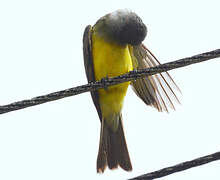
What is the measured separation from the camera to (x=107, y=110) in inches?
232

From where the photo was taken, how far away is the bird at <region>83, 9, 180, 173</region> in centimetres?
542

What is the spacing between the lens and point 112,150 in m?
5.96

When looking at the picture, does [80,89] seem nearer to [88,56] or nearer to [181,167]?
[181,167]

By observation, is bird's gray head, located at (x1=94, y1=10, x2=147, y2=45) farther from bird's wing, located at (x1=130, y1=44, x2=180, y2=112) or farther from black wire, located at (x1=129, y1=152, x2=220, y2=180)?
black wire, located at (x1=129, y1=152, x2=220, y2=180)

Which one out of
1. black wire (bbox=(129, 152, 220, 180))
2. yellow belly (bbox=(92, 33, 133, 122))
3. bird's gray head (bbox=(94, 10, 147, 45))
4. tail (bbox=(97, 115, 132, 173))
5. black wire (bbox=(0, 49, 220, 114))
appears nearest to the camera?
black wire (bbox=(129, 152, 220, 180))

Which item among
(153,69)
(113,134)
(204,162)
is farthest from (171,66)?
(113,134)

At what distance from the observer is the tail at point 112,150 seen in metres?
5.73

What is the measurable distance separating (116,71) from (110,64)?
0.11 m

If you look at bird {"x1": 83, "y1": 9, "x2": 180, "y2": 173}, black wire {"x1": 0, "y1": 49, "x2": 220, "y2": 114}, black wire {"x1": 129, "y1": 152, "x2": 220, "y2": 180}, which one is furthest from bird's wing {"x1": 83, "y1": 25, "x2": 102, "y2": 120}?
black wire {"x1": 129, "y1": 152, "x2": 220, "y2": 180}

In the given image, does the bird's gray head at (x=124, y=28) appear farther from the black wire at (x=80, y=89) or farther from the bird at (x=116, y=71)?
the black wire at (x=80, y=89)

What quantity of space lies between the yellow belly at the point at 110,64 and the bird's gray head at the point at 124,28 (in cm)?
10

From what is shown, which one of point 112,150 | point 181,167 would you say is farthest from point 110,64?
point 181,167

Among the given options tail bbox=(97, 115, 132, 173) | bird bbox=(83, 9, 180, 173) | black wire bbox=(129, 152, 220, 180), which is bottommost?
black wire bbox=(129, 152, 220, 180)

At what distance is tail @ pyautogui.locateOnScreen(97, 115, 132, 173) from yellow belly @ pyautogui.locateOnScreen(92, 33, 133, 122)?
49cm
